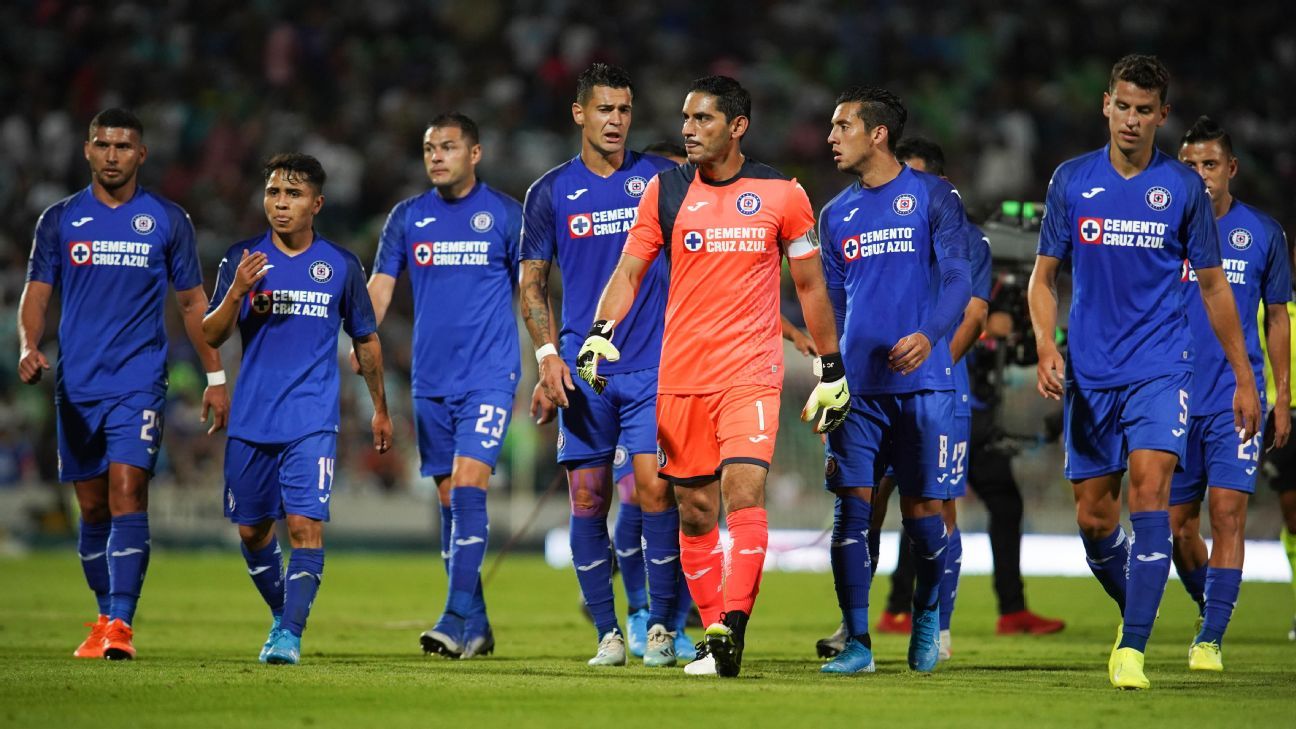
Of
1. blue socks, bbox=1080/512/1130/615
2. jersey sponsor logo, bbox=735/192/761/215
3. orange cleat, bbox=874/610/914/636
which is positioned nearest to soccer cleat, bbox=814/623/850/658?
blue socks, bbox=1080/512/1130/615

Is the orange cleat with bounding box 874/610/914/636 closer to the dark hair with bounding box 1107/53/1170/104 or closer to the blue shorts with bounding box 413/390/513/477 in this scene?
the blue shorts with bounding box 413/390/513/477

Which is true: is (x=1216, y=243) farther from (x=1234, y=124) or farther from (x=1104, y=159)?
(x=1234, y=124)

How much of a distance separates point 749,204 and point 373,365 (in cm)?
270

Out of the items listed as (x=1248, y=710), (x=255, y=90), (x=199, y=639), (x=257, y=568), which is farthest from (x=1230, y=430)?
(x=255, y=90)

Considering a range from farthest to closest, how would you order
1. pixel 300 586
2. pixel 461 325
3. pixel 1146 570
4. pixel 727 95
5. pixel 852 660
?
pixel 461 325
pixel 300 586
pixel 852 660
pixel 727 95
pixel 1146 570

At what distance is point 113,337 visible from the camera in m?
9.78

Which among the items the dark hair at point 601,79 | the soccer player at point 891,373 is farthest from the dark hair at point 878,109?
the dark hair at point 601,79

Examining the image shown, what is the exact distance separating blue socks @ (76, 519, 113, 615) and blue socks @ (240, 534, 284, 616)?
38.9 inches

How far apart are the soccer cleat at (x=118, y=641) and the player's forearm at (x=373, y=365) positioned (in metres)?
1.79

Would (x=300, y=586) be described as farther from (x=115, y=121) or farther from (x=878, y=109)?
(x=878, y=109)

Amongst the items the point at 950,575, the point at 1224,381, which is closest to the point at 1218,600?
the point at 1224,381

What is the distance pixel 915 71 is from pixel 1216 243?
685 inches

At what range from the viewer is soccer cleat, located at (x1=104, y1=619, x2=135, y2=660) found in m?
9.12

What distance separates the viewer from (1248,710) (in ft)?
22.4
